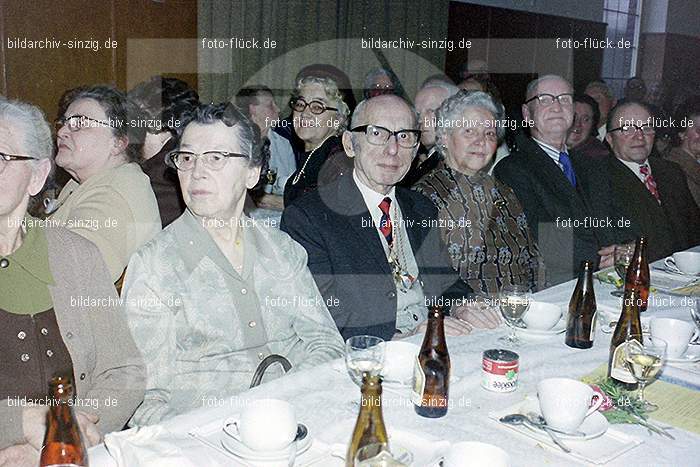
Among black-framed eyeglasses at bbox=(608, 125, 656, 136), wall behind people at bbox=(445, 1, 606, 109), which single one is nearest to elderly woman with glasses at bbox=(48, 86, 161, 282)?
black-framed eyeglasses at bbox=(608, 125, 656, 136)

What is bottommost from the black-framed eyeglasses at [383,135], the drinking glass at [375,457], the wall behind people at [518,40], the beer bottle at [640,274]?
the drinking glass at [375,457]

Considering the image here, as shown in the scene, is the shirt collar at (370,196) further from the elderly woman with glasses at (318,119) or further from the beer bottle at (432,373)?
the elderly woman with glasses at (318,119)

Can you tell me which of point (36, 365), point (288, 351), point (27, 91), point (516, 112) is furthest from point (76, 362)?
point (516, 112)

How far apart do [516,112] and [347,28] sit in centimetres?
209

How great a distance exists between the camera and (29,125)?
5.79ft

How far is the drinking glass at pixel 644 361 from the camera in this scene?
1.52m

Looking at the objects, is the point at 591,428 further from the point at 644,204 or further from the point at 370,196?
the point at 644,204

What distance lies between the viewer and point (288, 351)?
6.70 feet

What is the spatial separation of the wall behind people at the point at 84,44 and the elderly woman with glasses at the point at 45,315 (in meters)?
2.47

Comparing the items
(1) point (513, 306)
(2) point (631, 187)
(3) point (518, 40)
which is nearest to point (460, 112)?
(1) point (513, 306)

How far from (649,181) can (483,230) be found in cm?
159

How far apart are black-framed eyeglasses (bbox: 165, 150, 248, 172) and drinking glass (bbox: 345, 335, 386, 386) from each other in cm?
71

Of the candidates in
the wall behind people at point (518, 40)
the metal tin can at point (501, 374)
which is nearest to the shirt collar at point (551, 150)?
the metal tin can at point (501, 374)

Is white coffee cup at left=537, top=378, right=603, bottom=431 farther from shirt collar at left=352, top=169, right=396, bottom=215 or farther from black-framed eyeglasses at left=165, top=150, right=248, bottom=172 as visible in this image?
shirt collar at left=352, top=169, right=396, bottom=215
